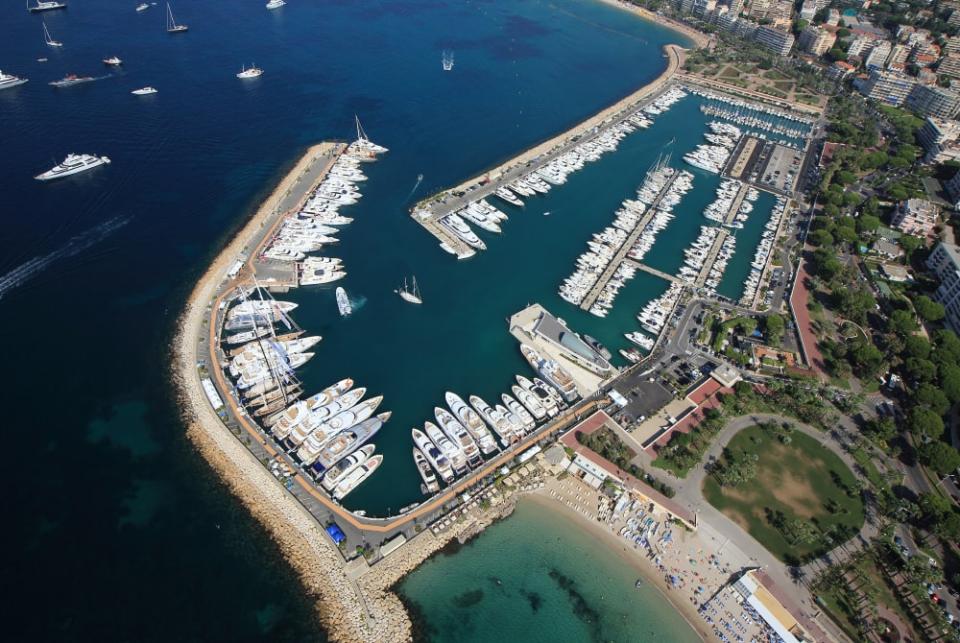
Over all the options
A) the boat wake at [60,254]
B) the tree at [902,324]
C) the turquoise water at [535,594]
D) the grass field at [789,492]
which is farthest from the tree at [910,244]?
the boat wake at [60,254]

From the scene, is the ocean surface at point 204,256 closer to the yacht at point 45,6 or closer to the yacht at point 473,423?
the yacht at point 473,423

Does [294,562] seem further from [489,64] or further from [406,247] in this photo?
[489,64]

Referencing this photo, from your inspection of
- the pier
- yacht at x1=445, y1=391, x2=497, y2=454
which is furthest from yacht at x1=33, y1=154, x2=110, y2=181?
the pier

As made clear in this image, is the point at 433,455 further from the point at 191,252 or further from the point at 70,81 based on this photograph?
the point at 70,81

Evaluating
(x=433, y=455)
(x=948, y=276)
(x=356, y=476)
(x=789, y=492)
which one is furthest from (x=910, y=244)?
(x=356, y=476)

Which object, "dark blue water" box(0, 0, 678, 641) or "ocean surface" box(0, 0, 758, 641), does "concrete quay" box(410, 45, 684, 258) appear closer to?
"ocean surface" box(0, 0, 758, 641)
